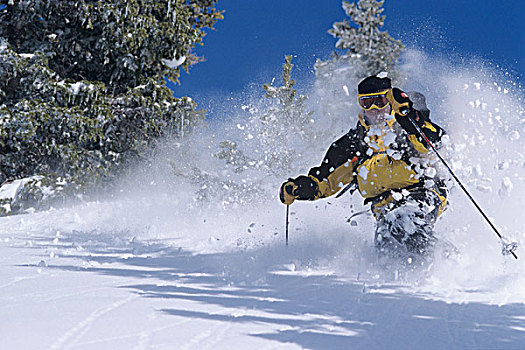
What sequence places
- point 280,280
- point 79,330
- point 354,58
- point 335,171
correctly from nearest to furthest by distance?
point 79,330 < point 280,280 < point 335,171 < point 354,58

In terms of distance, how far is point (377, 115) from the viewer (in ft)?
14.3

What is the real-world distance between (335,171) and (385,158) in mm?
659

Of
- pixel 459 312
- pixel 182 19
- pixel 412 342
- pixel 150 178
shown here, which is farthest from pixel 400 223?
pixel 182 19

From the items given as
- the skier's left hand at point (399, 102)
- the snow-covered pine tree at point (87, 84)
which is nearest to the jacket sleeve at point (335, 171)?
the skier's left hand at point (399, 102)

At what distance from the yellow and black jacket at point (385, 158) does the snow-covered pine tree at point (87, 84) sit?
29.8 feet

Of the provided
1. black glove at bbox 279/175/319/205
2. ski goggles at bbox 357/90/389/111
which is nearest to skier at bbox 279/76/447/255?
ski goggles at bbox 357/90/389/111

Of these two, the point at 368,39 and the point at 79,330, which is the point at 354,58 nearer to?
the point at 368,39

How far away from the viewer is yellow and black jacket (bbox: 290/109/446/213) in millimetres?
4234

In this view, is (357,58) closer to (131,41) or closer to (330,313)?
(131,41)

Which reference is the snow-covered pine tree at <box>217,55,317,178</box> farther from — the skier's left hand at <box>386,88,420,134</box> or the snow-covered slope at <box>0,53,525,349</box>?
the skier's left hand at <box>386,88,420,134</box>

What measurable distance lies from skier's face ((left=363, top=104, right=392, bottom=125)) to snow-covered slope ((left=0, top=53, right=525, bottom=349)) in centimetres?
64

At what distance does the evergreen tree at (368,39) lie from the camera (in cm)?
1938

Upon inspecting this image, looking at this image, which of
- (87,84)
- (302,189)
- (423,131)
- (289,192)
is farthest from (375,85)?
(87,84)

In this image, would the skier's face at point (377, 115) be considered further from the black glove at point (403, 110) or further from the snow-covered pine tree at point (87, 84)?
the snow-covered pine tree at point (87, 84)
